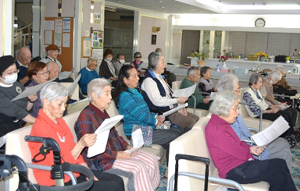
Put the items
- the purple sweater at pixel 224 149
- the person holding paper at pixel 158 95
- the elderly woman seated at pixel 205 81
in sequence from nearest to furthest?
the purple sweater at pixel 224 149
the person holding paper at pixel 158 95
the elderly woman seated at pixel 205 81

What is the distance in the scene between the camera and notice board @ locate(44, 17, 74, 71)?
884 centimetres

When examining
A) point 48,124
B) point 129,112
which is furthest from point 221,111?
point 48,124

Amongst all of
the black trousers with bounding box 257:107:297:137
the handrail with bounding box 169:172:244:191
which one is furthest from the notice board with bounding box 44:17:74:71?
the handrail with bounding box 169:172:244:191

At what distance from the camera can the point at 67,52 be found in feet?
29.3

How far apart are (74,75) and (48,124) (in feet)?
14.7

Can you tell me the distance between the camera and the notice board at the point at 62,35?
8.84m

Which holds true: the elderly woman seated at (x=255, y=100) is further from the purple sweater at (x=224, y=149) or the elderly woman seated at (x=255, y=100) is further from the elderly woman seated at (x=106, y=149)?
the elderly woman seated at (x=106, y=149)

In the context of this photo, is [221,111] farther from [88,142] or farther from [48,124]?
[48,124]

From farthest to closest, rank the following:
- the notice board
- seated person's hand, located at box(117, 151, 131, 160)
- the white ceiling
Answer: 1. the white ceiling
2. the notice board
3. seated person's hand, located at box(117, 151, 131, 160)

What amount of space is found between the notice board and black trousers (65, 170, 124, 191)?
21.4ft

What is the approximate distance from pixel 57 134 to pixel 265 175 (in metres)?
1.68

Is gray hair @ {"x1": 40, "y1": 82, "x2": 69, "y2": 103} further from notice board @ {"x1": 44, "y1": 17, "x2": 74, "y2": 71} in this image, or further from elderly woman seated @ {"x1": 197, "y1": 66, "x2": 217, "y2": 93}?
notice board @ {"x1": 44, "y1": 17, "x2": 74, "y2": 71}

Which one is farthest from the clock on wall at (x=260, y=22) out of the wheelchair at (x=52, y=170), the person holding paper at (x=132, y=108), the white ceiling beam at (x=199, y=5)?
the wheelchair at (x=52, y=170)

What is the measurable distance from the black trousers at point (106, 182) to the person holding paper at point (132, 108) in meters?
1.09
